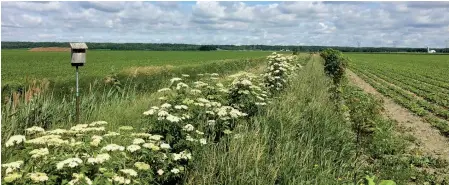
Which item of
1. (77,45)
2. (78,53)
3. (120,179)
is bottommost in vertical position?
(120,179)

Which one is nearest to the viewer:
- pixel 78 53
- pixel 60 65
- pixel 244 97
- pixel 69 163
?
pixel 69 163

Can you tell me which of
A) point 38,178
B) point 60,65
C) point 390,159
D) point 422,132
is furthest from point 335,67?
point 60,65

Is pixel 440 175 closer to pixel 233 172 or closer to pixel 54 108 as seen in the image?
pixel 233 172

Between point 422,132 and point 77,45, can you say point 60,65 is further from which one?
point 422,132

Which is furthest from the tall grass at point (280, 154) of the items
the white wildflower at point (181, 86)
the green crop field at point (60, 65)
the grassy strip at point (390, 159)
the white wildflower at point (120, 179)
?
the green crop field at point (60, 65)

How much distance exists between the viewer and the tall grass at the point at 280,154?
15.7ft

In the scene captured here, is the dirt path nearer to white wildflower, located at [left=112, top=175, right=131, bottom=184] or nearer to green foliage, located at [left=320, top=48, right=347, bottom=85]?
green foliage, located at [left=320, top=48, right=347, bottom=85]

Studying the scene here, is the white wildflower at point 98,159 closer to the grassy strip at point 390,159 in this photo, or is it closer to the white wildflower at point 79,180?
the white wildflower at point 79,180

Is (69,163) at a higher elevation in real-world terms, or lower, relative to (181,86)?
lower

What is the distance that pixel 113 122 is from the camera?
7156 millimetres

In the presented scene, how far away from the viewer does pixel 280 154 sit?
17.1 ft

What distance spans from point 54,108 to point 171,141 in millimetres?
5001

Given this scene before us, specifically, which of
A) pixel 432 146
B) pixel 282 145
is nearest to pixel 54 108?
pixel 282 145

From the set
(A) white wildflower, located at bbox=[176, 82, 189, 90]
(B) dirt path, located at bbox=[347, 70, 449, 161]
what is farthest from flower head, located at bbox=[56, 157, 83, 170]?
(B) dirt path, located at bbox=[347, 70, 449, 161]
